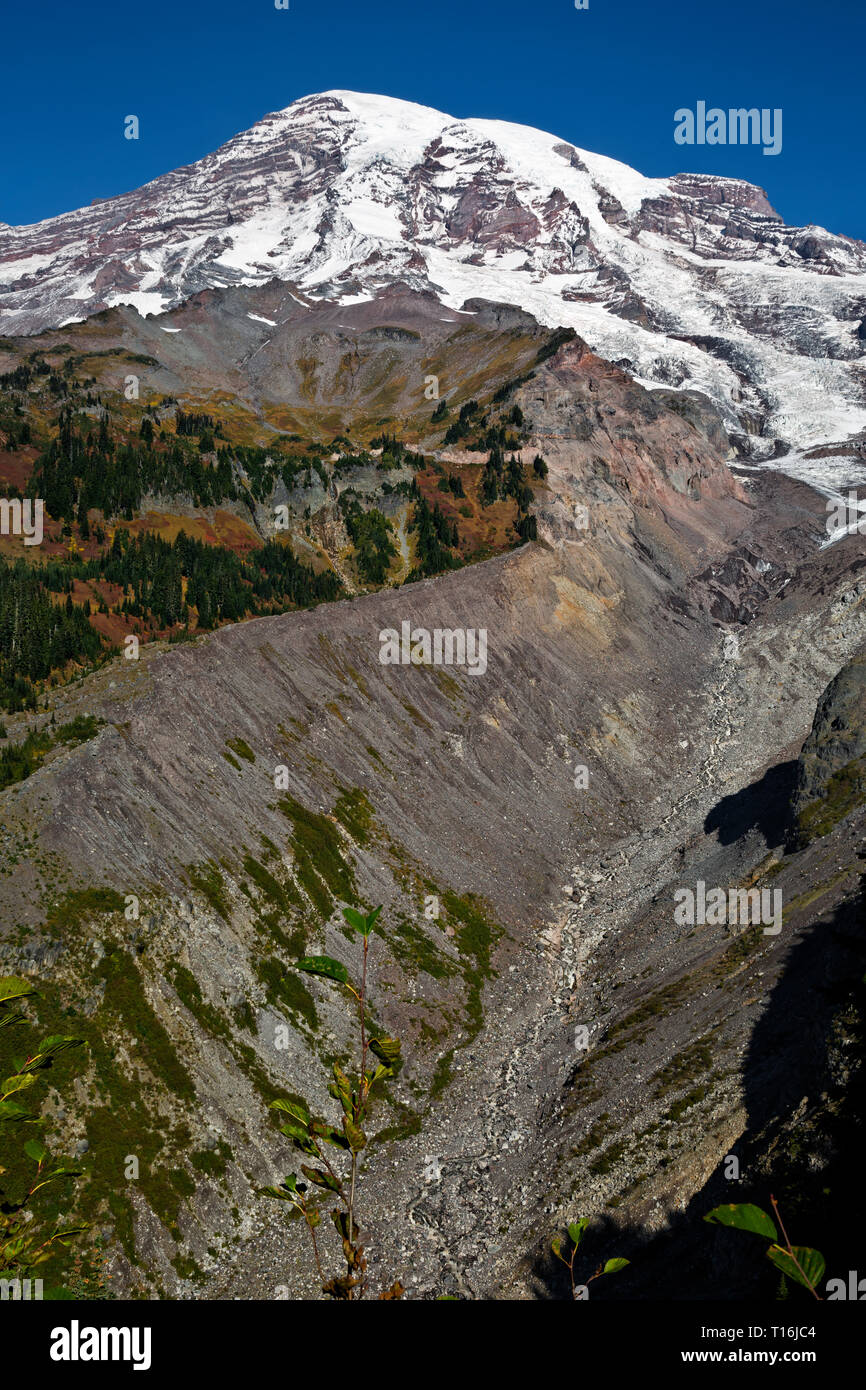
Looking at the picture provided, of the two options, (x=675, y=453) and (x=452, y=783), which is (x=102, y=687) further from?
(x=675, y=453)

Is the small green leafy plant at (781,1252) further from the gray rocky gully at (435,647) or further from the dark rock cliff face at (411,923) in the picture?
the gray rocky gully at (435,647)

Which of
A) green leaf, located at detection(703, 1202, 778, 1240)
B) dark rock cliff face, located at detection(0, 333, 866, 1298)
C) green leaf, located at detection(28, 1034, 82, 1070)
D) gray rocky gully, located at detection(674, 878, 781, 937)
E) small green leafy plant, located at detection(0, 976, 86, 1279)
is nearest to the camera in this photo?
green leaf, located at detection(703, 1202, 778, 1240)

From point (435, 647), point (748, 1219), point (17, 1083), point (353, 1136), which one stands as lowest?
point (748, 1219)

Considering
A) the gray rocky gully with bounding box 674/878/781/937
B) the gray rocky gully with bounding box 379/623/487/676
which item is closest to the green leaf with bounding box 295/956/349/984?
the gray rocky gully with bounding box 674/878/781/937

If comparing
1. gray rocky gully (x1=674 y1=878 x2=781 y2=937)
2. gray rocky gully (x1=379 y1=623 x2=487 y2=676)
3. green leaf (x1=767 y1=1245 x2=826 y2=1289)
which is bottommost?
green leaf (x1=767 y1=1245 x2=826 y2=1289)

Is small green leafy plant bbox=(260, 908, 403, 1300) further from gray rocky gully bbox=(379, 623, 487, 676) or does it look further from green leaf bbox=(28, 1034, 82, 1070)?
gray rocky gully bbox=(379, 623, 487, 676)

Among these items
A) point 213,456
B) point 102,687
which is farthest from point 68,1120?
point 213,456

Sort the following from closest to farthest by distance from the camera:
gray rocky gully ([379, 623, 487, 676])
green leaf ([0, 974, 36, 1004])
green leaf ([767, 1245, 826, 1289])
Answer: green leaf ([767, 1245, 826, 1289]) < green leaf ([0, 974, 36, 1004]) < gray rocky gully ([379, 623, 487, 676])

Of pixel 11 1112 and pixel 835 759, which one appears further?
pixel 835 759

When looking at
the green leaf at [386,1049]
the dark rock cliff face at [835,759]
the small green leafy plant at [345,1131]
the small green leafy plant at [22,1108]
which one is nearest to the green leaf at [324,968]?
the small green leafy plant at [345,1131]

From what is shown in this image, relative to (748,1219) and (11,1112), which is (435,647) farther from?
(748,1219)

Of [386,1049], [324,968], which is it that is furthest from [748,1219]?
[324,968]
